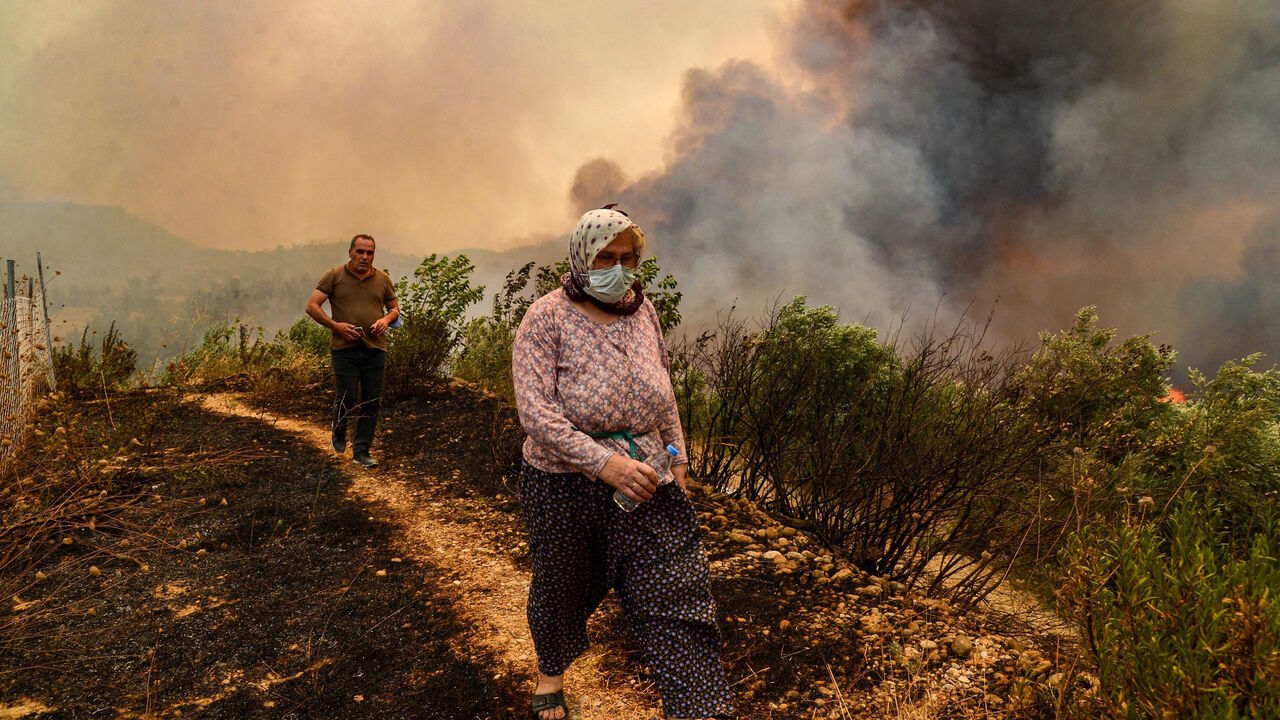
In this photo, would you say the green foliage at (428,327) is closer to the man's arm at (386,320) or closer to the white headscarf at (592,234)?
the man's arm at (386,320)

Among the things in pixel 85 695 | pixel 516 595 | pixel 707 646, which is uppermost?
pixel 707 646

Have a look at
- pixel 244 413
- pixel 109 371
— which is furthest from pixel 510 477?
pixel 109 371

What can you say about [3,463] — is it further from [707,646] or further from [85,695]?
[707,646]

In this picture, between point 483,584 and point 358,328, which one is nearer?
point 483,584

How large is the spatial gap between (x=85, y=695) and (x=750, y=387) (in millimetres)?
4233

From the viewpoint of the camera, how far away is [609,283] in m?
2.33

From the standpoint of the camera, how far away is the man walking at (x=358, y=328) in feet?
19.9

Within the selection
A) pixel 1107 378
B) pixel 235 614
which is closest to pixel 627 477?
pixel 235 614

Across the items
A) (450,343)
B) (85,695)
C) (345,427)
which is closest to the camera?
(85,695)

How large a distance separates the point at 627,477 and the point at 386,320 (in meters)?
4.60

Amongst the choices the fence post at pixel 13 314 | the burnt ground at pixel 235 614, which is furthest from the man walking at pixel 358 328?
the fence post at pixel 13 314

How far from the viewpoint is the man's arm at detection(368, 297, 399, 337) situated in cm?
607

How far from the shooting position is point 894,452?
172 inches

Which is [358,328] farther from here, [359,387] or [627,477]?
[627,477]
